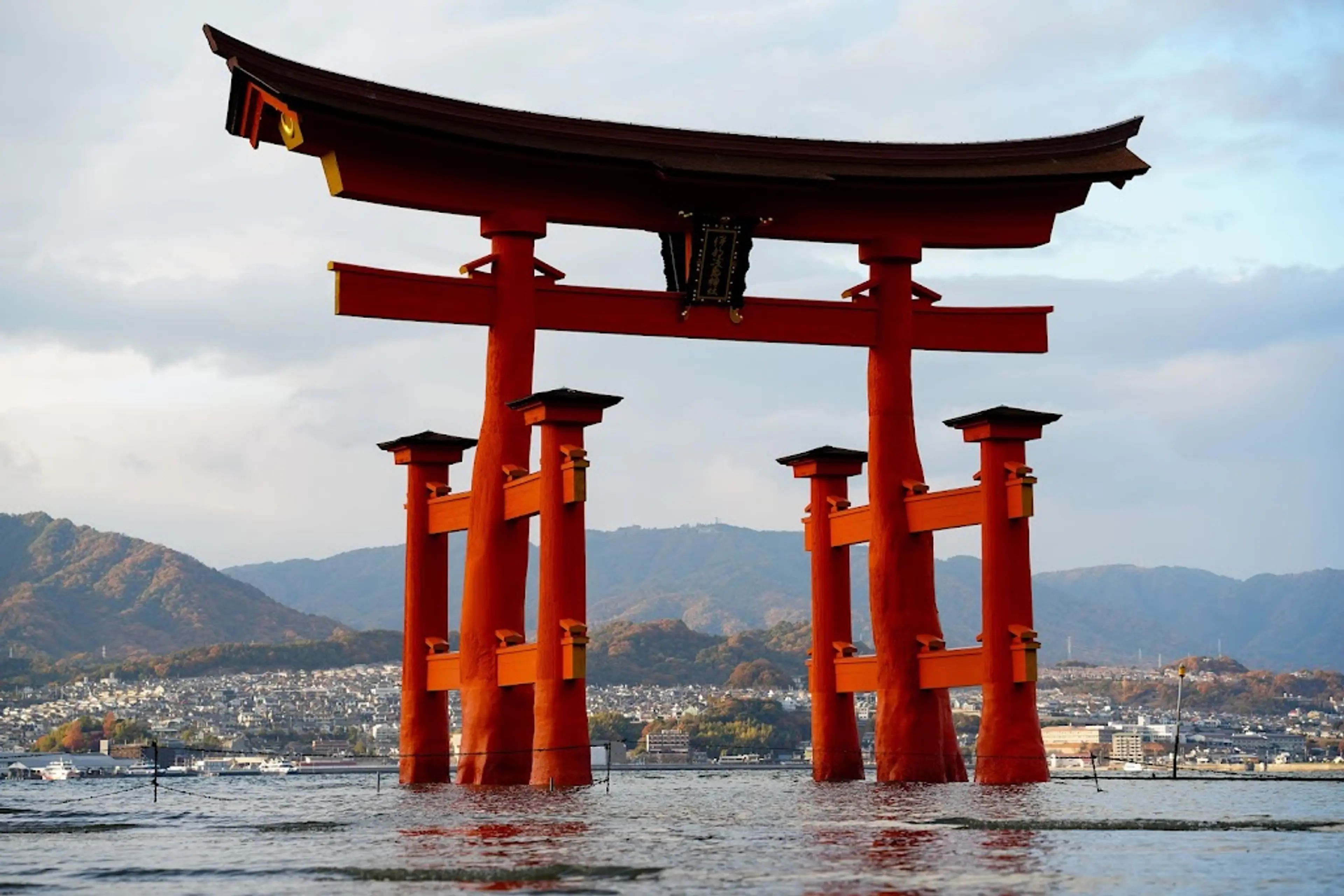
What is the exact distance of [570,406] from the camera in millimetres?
28047

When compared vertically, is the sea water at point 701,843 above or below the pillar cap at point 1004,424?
below

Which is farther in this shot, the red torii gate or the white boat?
the white boat

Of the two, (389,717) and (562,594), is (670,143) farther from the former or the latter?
(389,717)

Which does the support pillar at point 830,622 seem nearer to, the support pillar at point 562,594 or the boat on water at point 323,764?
the support pillar at point 562,594

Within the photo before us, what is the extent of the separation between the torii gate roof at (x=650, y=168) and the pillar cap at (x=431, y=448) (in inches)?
152

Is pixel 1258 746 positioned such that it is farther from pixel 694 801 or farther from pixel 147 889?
pixel 147 889

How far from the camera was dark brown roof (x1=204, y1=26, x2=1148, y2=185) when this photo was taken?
1112 inches

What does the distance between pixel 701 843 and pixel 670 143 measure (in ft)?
47.9

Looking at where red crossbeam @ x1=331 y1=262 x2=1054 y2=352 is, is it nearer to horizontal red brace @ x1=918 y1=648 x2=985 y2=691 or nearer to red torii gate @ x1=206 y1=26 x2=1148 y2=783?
red torii gate @ x1=206 y1=26 x2=1148 y2=783

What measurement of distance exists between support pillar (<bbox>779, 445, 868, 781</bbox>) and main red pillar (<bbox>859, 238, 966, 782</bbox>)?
1.11 meters

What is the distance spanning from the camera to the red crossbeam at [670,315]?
2914 centimetres

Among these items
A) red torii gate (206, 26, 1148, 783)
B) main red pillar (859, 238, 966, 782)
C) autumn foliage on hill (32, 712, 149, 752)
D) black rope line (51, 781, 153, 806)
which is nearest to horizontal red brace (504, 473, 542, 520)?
red torii gate (206, 26, 1148, 783)

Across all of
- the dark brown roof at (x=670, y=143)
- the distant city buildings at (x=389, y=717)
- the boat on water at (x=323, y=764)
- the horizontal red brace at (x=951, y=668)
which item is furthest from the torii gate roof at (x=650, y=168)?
the boat on water at (x=323, y=764)

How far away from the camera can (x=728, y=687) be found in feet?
420
